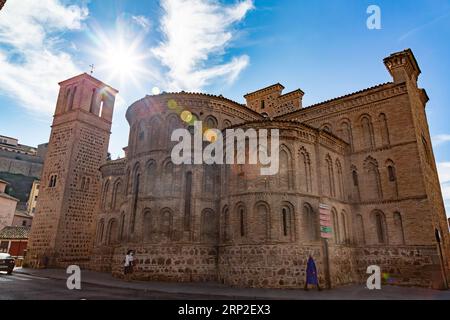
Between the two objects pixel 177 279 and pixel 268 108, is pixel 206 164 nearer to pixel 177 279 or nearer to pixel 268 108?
pixel 177 279

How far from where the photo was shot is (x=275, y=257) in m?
14.3

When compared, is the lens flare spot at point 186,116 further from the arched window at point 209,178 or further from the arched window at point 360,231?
the arched window at point 360,231

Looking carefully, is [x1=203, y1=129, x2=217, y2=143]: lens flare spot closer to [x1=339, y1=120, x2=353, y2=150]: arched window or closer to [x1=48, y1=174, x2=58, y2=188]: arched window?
[x1=339, y1=120, x2=353, y2=150]: arched window

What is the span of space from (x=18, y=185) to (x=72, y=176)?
50.7 m

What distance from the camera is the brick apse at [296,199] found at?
1522 centimetres

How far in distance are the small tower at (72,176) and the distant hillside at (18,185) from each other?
43548mm

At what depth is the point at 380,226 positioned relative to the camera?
18.5 metres

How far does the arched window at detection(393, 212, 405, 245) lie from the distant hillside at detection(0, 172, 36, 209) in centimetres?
6892

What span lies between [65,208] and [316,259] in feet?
71.1

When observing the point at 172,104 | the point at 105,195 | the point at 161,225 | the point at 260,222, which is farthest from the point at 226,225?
the point at 105,195

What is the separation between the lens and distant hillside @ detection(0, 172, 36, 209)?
62250 mm

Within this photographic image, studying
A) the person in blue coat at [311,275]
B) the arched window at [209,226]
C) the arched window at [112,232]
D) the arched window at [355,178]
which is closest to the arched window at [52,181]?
the arched window at [112,232]

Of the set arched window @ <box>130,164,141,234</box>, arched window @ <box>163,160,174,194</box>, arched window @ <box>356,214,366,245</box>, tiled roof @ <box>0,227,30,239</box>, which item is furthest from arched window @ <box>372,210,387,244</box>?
tiled roof @ <box>0,227,30,239</box>

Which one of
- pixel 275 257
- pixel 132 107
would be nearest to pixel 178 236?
pixel 275 257
